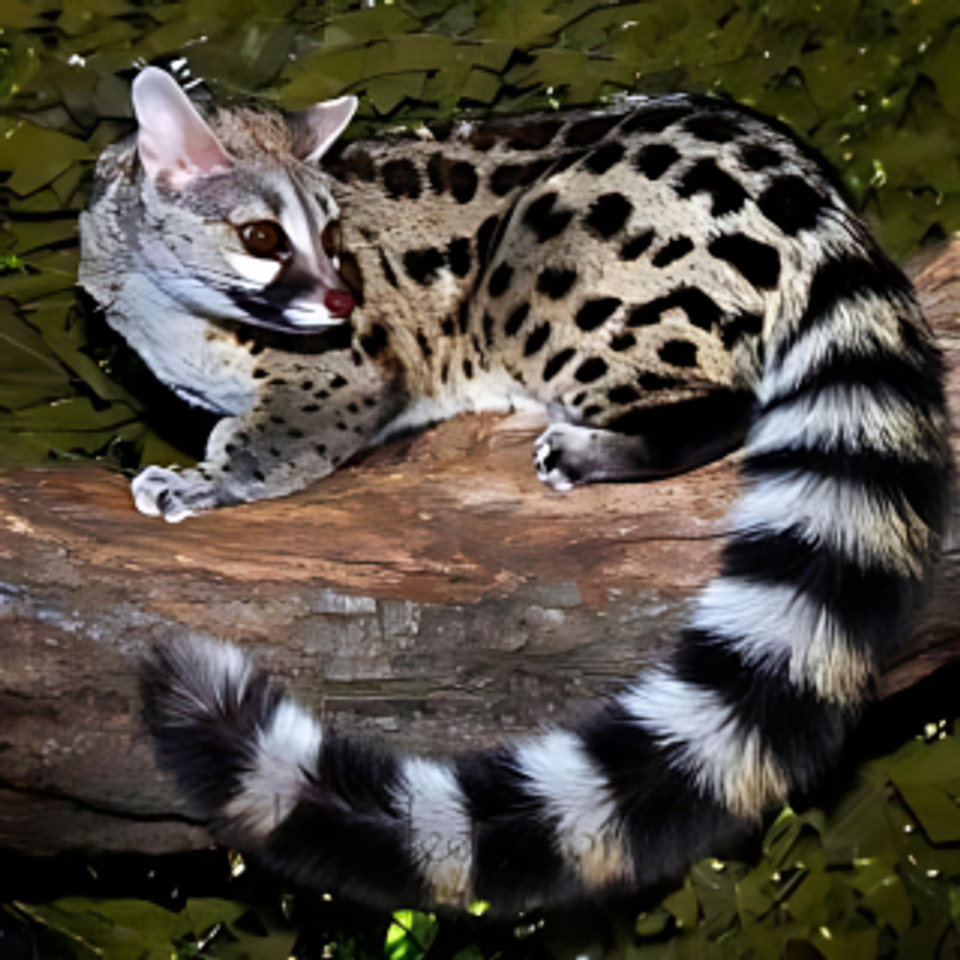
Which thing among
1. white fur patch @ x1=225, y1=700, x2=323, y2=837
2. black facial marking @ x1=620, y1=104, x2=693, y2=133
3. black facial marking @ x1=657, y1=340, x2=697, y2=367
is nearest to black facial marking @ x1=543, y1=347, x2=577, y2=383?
black facial marking @ x1=657, y1=340, x2=697, y2=367

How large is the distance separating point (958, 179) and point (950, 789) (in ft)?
3.08

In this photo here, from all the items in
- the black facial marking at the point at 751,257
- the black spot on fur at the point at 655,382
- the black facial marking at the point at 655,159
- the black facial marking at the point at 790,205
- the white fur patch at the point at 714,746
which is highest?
the black facial marking at the point at 790,205

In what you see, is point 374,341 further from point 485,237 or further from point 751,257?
point 751,257

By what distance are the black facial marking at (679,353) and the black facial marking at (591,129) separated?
37 cm

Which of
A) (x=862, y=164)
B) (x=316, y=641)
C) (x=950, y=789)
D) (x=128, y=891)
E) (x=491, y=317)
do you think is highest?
(x=862, y=164)

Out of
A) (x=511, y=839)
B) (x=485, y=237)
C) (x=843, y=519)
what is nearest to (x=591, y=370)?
(x=485, y=237)

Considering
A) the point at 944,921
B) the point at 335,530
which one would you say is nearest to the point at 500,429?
the point at 335,530

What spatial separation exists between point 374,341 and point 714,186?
0.56m

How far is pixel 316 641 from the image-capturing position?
1.29 metres

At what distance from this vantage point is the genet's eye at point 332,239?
4.98 feet

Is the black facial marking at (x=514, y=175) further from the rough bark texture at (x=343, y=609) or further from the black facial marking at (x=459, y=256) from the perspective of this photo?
the rough bark texture at (x=343, y=609)

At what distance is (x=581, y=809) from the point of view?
1244 mm

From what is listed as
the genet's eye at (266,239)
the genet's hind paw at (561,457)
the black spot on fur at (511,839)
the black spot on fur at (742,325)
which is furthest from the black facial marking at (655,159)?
the black spot on fur at (511,839)

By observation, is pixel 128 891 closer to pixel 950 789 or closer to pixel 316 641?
pixel 316 641
